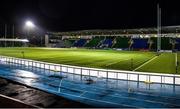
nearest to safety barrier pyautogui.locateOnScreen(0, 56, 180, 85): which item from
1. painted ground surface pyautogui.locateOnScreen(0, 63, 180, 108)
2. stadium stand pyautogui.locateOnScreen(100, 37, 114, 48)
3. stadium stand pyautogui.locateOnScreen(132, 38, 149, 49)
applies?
painted ground surface pyautogui.locateOnScreen(0, 63, 180, 108)

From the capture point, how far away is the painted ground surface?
15008 mm

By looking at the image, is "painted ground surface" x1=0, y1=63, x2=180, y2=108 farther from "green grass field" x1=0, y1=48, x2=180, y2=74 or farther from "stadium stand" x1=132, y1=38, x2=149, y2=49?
"stadium stand" x1=132, y1=38, x2=149, y2=49

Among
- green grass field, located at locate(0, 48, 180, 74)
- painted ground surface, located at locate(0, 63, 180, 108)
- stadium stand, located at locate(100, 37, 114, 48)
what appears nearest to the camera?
painted ground surface, located at locate(0, 63, 180, 108)

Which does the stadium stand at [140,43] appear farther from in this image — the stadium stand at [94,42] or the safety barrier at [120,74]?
the safety barrier at [120,74]

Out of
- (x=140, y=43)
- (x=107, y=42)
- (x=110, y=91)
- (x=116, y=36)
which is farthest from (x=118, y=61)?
(x=116, y=36)

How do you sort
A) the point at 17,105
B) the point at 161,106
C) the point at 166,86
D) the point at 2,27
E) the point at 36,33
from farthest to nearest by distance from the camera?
the point at 36,33 → the point at 2,27 → the point at 166,86 → the point at 161,106 → the point at 17,105

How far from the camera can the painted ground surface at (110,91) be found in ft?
49.2

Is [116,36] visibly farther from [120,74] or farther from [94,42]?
[120,74]

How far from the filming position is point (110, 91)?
18.5 meters

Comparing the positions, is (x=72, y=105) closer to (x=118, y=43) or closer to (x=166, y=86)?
(x=166, y=86)

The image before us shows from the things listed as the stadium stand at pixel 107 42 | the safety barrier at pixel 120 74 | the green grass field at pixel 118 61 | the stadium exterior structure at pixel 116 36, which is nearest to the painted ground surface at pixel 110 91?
the safety barrier at pixel 120 74

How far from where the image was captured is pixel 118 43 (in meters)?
79.6

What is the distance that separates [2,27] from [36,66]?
7176 cm

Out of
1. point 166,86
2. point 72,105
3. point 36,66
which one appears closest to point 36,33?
point 36,66
